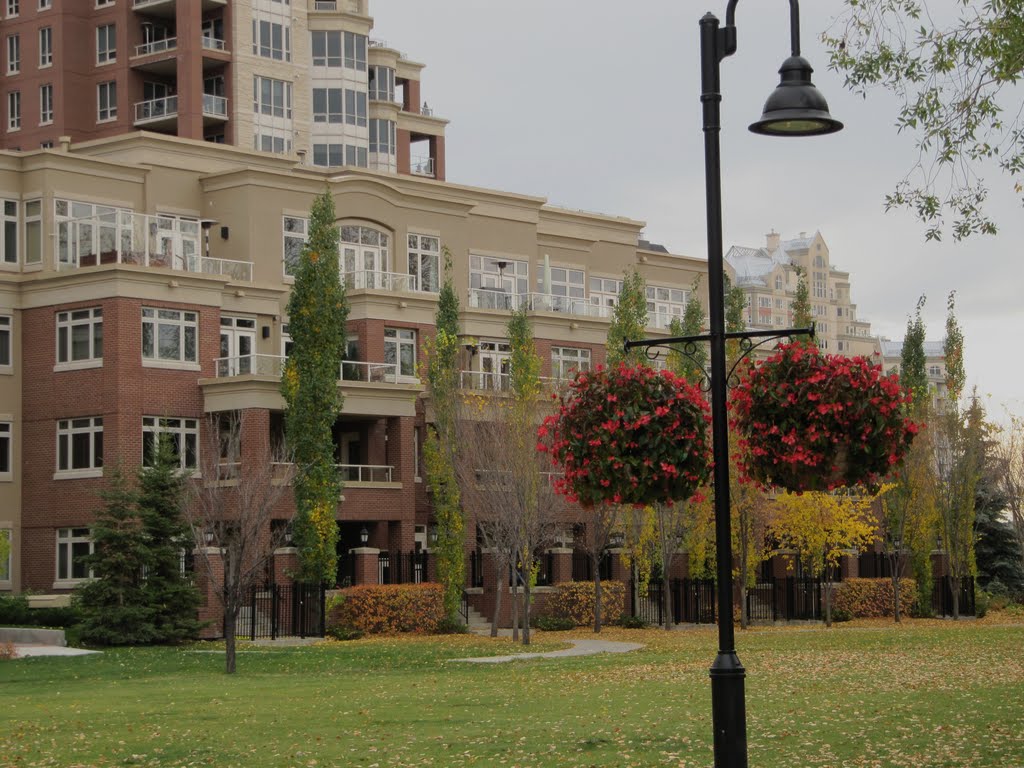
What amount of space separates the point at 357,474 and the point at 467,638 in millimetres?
9721

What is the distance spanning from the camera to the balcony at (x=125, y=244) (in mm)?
47638

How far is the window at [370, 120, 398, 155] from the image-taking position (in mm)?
76875

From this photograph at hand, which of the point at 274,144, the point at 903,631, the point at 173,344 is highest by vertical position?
the point at 274,144

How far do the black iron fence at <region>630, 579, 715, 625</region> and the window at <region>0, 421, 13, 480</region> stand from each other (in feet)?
63.3

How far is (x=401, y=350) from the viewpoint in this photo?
5266cm

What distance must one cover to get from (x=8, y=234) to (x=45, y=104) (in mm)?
22093

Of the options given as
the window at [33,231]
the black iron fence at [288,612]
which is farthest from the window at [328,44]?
the black iron fence at [288,612]

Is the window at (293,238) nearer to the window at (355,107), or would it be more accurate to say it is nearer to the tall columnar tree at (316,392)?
the tall columnar tree at (316,392)

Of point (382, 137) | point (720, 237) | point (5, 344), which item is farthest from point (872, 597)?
point (720, 237)

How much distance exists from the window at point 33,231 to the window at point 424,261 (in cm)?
1328

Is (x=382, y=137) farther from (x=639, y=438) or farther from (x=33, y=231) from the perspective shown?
(x=639, y=438)

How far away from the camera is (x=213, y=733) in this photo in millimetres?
18750

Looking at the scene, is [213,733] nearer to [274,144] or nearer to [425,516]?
[425,516]

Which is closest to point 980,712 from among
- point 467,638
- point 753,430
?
point 753,430
